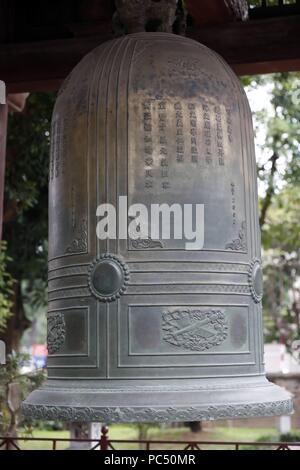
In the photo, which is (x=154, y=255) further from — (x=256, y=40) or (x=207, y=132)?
(x=256, y=40)

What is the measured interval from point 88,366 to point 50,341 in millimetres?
268

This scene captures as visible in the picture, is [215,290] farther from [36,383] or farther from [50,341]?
[36,383]

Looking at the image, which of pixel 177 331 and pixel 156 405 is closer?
pixel 156 405

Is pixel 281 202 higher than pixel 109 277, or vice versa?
pixel 281 202

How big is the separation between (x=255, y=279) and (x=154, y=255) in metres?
0.42

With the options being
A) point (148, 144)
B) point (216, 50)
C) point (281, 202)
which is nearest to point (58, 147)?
point (148, 144)

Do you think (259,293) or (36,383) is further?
(36,383)

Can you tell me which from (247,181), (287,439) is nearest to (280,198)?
(287,439)

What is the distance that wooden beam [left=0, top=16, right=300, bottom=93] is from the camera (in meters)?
3.54

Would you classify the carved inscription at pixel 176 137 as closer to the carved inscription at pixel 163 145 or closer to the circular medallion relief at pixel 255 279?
the carved inscription at pixel 163 145

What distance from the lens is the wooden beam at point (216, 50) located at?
354 cm

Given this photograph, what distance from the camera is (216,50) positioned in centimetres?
360

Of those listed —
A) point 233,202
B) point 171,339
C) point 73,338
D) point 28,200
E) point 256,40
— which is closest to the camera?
point 171,339
